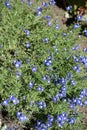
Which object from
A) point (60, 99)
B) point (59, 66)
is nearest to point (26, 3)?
point (59, 66)

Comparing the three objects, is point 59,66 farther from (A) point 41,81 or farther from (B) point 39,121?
(B) point 39,121

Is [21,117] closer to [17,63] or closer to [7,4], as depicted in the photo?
[17,63]

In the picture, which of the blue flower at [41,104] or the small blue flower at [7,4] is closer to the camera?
the blue flower at [41,104]

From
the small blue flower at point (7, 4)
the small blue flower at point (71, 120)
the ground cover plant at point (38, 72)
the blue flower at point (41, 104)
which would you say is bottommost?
the small blue flower at point (71, 120)

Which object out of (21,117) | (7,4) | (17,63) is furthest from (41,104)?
(7,4)

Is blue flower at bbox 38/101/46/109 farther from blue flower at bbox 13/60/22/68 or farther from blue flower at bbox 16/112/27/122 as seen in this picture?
blue flower at bbox 13/60/22/68

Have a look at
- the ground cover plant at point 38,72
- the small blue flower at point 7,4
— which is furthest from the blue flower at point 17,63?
the small blue flower at point 7,4

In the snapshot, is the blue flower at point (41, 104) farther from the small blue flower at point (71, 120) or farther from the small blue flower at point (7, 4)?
the small blue flower at point (7, 4)

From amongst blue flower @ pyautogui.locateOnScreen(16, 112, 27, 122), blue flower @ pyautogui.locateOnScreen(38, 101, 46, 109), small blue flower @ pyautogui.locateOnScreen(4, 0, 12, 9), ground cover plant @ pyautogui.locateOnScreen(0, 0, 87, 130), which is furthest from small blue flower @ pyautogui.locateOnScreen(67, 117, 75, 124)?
small blue flower @ pyautogui.locateOnScreen(4, 0, 12, 9)

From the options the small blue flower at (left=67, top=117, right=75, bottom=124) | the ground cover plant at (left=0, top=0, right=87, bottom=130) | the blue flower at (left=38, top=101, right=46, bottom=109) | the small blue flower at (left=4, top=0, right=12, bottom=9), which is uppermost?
the small blue flower at (left=4, top=0, right=12, bottom=9)
